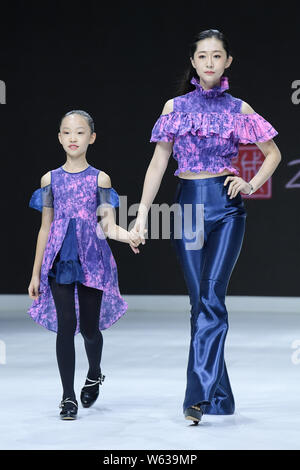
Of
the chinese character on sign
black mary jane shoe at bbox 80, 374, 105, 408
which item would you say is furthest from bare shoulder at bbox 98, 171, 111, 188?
the chinese character on sign

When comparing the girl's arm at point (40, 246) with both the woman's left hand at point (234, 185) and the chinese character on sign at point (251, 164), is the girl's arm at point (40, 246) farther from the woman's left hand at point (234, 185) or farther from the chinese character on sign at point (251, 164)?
the chinese character on sign at point (251, 164)

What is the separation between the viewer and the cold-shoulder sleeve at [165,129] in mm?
3215

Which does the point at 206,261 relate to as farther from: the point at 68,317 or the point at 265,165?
the point at 68,317

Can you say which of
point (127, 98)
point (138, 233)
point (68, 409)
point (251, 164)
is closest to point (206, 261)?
point (138, 233)

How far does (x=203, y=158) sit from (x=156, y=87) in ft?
16.0

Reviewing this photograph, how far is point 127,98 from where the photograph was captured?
8.01 meters

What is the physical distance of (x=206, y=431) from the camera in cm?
297

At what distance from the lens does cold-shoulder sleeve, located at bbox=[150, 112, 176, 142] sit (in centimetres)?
321

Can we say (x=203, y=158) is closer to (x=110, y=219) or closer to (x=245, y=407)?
(x=110, y=219)

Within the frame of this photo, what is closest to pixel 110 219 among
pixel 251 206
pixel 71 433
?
pixel 71 433

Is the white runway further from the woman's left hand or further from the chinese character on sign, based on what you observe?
the chinese character on sign

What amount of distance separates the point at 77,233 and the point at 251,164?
4594 mm

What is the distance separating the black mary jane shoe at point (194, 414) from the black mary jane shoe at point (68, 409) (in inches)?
16.0

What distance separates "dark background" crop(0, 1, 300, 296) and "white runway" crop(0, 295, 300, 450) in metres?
0.95
